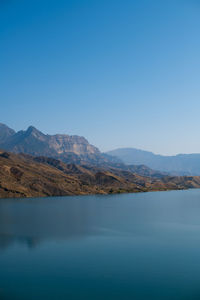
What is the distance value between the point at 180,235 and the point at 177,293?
54.8m

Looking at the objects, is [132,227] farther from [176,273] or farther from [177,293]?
[177,293]

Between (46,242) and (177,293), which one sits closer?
(177,293)

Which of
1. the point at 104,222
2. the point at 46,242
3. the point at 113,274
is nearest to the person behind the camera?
the point at 113,274

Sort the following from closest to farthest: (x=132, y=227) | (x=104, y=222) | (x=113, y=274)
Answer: (x=113, y=274)
(x=132, y=227)
(x=104, y=222)

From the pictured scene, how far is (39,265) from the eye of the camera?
66938 mm

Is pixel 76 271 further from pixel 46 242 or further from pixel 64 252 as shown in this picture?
pixel 46 242

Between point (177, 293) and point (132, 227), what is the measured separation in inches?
2791

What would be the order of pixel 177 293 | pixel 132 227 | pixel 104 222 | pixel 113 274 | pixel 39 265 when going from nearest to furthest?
pixel 177 293 < pixel 113 274 < pixel 39 265 < pixel 132 227 < pixel 104 222

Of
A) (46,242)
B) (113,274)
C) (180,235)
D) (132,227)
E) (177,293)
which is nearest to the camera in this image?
(177,293)

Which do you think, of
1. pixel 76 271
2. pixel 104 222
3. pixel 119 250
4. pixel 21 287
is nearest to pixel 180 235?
pixel 119 250

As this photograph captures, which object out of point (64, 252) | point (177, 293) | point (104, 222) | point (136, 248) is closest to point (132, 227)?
point (104, 222)

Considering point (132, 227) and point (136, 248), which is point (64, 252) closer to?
point (136, 248)

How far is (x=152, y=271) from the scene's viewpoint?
62062 millimetres

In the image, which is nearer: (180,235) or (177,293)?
(177,293)
